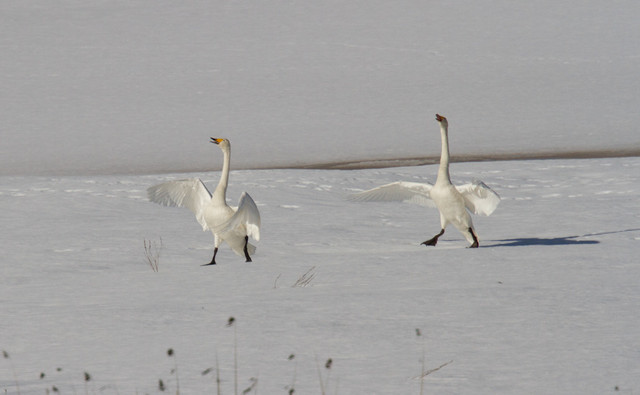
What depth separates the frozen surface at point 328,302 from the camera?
3938mm

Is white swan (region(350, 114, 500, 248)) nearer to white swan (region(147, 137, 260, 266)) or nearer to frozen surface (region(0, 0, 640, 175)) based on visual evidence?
white swan (region(147, 137, 260, 266))

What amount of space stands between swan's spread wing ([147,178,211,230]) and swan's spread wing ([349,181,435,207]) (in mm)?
1471

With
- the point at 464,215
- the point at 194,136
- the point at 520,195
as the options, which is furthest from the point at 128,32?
the point at 464,215

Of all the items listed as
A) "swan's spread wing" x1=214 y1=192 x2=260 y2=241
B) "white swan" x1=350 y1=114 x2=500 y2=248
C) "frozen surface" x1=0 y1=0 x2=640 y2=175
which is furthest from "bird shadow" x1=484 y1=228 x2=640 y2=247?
"frozen surface" x1=0 y1=0 x2=640 y2=175

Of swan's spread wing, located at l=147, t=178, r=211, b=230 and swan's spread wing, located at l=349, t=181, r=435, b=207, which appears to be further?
swan's spread wing, located at l=349, t=181, r=435, b=207

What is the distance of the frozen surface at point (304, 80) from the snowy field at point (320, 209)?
12 cm

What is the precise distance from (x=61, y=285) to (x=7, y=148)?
44.6 feet

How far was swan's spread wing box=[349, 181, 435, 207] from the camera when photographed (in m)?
9.06

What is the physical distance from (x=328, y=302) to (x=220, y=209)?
284 cm

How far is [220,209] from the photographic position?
7.93 meters

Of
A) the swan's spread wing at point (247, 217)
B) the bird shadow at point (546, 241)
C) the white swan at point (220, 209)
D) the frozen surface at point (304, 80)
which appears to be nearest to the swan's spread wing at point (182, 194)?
the white swan at point (220, 209)

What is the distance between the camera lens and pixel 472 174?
1459cm

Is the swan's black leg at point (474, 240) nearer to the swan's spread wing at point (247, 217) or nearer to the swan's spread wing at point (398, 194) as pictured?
the swan's spread wing at point (398, 194)

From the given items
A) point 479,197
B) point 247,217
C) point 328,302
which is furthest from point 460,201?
point 328,302
